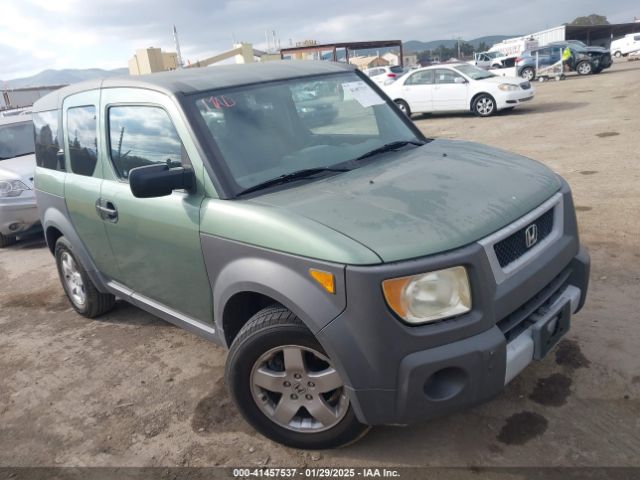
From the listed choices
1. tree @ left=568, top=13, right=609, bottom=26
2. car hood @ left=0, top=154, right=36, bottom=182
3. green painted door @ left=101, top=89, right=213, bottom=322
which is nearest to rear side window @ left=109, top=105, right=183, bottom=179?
green painted door @ left=101, top=89, right=213, bottom=322

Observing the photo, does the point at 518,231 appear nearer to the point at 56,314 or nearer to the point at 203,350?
the point at 203,350

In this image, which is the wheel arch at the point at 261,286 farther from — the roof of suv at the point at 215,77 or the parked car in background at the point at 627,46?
the parked car in background at the point at 627,46

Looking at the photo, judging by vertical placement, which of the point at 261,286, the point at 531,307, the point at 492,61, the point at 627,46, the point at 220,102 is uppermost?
the point at 627,46

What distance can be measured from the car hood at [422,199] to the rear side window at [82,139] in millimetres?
1694

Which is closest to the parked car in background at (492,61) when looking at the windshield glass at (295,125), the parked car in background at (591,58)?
the parked car in background at (591,58)

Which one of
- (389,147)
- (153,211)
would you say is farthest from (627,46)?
(153,211)

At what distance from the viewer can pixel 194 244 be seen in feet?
9.31

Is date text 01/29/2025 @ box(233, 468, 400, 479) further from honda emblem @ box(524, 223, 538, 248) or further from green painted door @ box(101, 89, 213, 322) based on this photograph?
honda emblem @ box(524, 223, 538, 248)

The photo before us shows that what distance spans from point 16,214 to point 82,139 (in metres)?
3.77

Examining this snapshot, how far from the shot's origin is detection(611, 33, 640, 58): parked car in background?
40.8m

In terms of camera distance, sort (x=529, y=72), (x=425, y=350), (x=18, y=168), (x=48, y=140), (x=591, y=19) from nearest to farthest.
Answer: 1. (x=425, y=350)
2. (x=48, y=140)
3. (x=18, y=168)
4. (x=529, y=72)
5. (x=591, y=19)

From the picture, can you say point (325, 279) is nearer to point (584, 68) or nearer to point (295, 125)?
point (295, 125)

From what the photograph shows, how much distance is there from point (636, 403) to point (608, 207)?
11.9 feet

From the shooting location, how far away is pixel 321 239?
221cm
